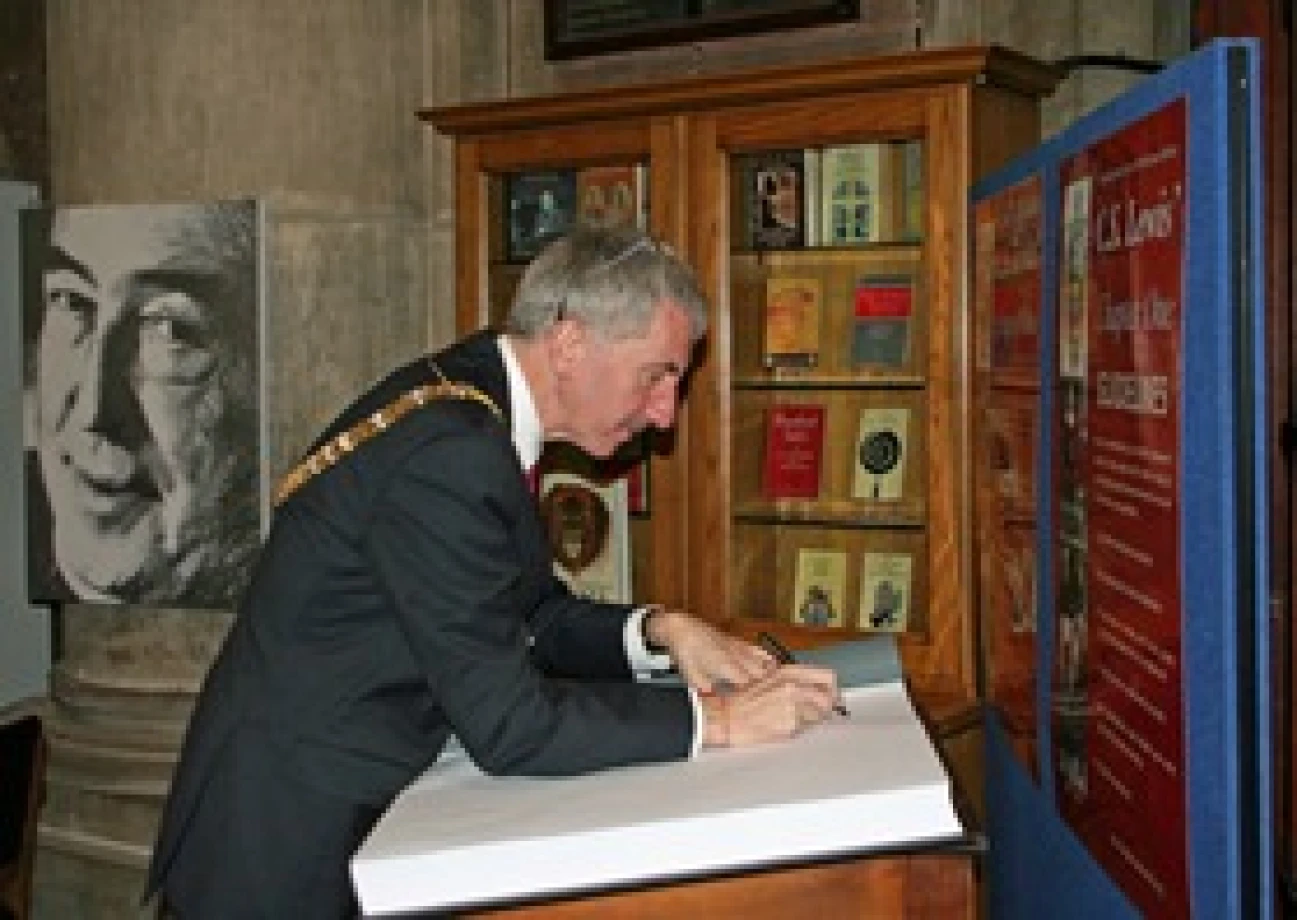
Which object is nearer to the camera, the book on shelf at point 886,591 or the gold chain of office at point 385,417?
the gold chain of office at point 385,417

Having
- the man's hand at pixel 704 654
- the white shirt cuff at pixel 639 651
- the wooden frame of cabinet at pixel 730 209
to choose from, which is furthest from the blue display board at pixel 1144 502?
the wooden frame of cabinet at pixel 730 209

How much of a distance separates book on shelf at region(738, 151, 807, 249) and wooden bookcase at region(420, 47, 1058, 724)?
1 cm

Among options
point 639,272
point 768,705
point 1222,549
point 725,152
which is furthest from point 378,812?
point 725,152

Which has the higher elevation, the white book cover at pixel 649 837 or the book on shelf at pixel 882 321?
the book on shelf at pixel 882 321

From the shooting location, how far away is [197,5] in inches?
158

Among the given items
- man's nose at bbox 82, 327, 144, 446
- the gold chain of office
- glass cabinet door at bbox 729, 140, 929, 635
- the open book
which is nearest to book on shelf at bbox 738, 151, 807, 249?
glass cabinet door at bbox 729, 140, 929, 635

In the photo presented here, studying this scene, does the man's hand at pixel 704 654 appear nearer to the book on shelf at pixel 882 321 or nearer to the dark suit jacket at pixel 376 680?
the dark suit jacket at pixel 376 680

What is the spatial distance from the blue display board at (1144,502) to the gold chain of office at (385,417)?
2.17ft

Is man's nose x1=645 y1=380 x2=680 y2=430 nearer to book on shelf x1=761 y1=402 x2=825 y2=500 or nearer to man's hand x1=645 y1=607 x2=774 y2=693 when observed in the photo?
man's hand x1=645 y1=607 x2=774 y2=693

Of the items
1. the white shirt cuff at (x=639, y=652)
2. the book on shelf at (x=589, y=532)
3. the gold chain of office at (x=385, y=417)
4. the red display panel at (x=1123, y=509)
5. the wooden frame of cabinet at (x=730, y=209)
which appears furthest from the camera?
the book on shelf at (x=589, y=532)

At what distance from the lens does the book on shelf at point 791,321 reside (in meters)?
3.76

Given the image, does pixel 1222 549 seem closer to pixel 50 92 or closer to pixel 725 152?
pixel 725 152

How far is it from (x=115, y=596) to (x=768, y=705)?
9.61 ft

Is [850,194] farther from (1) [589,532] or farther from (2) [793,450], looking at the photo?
(1) [589,532]
